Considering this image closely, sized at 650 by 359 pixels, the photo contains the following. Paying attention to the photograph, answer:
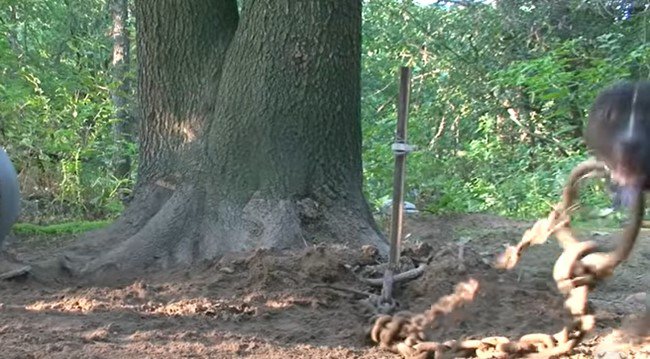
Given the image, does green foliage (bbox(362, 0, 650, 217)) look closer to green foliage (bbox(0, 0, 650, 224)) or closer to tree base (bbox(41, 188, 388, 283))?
green foliage (bbox(0, 0, 650, 224))

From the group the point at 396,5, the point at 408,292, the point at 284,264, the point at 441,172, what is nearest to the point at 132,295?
the point at 284,264

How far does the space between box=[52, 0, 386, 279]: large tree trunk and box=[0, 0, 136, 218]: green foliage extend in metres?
4.15

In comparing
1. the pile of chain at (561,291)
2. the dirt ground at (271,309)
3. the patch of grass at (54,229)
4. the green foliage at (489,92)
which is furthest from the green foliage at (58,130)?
the pile of chain at (561,291)

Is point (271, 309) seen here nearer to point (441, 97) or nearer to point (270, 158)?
point (270, 158)

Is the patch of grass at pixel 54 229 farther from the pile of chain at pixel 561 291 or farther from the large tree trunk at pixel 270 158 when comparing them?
the pile of chain at pixel 561 291

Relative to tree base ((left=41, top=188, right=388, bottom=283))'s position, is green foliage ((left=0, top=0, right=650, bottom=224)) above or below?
above

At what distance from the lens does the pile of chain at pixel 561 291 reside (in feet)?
8.00

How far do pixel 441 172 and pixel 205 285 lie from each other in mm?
9584

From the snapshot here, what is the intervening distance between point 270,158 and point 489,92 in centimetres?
929

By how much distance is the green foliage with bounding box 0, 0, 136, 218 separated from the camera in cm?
1018

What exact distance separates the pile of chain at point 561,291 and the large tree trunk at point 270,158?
172 centimetres

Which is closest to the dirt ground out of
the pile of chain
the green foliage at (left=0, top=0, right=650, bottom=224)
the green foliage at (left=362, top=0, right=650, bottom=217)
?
the pile of chain

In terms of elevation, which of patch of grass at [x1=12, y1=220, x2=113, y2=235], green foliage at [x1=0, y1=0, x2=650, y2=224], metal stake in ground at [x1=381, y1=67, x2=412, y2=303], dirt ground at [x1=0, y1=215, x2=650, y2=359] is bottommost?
dirt ground at [x1=0, y1=215, x2=650, y2=359]

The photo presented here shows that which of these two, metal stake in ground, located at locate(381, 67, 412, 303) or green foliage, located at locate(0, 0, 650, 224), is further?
green foliage, located at locate(0, 0, 650, 224)
